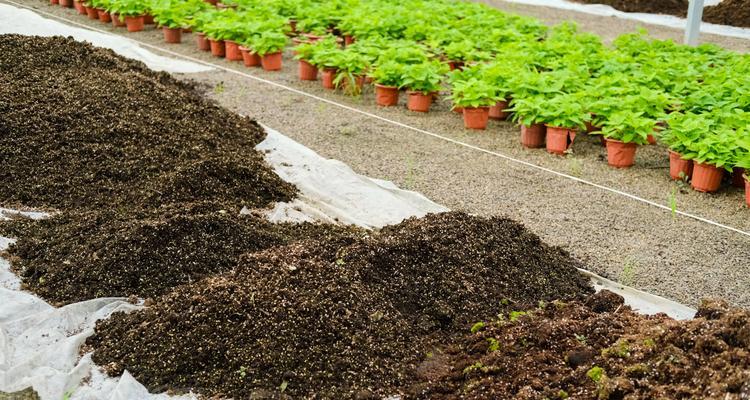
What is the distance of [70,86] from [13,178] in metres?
1.23

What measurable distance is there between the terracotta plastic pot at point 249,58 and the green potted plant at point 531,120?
3.60 metres

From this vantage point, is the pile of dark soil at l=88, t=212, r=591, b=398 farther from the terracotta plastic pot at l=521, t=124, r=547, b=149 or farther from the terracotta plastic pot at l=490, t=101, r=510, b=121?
the terracotta plastic pot at l=490, t=101, r=510, b=121

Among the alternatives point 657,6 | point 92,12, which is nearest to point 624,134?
point 92,12

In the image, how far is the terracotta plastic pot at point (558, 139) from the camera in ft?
21.7

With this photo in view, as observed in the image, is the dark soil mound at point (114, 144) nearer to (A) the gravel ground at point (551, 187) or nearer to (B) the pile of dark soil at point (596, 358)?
(A) the gravel ground at point (551, 187)

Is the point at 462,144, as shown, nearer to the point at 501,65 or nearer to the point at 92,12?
the point at 501,65

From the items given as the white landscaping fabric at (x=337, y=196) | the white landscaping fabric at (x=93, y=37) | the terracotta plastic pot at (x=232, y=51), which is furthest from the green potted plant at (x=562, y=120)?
the terracotta plastic pot at (x=232, y=51)

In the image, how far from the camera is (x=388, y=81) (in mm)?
7797

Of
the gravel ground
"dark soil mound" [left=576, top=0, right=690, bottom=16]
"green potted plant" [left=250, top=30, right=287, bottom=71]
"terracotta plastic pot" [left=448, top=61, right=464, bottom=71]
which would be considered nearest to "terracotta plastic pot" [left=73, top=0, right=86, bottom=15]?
"green potted plant" [left=250, top=30, right=287, bottom=71]

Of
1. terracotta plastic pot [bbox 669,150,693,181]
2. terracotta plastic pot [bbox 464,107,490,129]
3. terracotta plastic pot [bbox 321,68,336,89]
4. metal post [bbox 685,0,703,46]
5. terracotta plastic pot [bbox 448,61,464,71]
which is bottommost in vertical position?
terracotta plastic pot [bbox 669,150,693,181]

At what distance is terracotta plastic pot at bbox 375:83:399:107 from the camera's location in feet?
25.7

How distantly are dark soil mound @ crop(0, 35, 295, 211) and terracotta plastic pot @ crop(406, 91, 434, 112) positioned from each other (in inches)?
71.6

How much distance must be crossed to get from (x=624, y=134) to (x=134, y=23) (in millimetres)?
7407

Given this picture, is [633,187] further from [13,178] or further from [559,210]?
Answer: [13,178]
